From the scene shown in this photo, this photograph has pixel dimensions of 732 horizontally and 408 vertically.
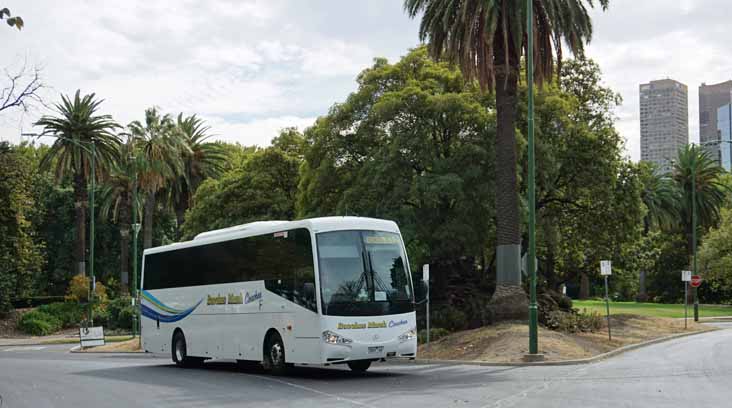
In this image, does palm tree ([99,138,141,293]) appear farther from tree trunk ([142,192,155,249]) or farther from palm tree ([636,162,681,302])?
palm tree ([636,162,681,302])

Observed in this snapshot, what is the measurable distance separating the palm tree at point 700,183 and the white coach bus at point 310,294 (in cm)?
6273

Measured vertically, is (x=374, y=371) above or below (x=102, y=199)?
below

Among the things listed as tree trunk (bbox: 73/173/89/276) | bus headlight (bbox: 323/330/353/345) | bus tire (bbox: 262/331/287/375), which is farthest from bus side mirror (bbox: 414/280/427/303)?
tree trunk (bbox: 73/173/89/276)

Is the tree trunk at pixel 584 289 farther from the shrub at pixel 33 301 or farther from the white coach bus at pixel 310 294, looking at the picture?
the white coach bus at pixel 310 294

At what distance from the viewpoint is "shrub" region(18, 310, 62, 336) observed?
5750 centimetres

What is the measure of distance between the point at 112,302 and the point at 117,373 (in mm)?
37925

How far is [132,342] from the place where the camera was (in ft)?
140

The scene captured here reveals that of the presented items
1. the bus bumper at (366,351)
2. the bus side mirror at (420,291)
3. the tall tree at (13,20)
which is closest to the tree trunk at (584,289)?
the bus side mirror at (420,291)

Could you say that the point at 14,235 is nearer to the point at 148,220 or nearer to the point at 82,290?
the point at 82,290

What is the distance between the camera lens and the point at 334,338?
18188 millimetres

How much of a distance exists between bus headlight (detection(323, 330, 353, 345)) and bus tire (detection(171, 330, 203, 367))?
25.4 ft

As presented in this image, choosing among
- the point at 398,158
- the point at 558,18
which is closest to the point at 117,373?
the point at 398,158

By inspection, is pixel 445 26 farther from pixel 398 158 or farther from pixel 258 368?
pixel 258 368

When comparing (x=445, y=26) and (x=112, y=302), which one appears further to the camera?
(x=112, y=302)
